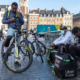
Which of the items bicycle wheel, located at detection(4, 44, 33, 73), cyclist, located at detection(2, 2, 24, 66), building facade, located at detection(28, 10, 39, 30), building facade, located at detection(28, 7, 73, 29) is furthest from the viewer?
building facade, located at detection(28, 7, 73, 29)

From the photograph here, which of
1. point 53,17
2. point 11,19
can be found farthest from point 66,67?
point 53,17

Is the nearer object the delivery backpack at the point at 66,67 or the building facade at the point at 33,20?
the delivery backpack at the point at 66,67

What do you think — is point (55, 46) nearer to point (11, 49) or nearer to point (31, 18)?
point (11, 49)

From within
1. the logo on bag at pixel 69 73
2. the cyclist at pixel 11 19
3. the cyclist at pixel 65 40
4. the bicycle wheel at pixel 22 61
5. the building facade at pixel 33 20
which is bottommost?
the logo on bag at pixel 69 73

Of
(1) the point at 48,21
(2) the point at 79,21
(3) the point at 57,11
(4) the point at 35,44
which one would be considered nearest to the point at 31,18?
(1) the point at 48,21

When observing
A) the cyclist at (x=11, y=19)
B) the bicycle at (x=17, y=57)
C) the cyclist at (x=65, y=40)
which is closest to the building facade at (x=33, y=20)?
the cyclist at (x=65, y=40)

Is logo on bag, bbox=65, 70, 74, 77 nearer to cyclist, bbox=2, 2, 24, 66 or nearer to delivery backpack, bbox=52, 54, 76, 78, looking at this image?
delivery backpack, bbox=52, 54, 76, 78

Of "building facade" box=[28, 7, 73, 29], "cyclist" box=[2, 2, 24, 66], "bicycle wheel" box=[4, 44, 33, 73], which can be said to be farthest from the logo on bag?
"building facade" box=[28, 7, 73, 29]

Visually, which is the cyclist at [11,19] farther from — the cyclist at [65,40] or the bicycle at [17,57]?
the cyclist at [65,40]

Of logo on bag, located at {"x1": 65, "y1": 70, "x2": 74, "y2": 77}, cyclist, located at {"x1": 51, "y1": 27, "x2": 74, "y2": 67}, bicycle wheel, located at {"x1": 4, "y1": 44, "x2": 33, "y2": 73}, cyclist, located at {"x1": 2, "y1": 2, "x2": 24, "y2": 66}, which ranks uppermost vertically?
cyclist, located at {"x1": 2, "y1": 2, "x2": 24, "y2": 66}

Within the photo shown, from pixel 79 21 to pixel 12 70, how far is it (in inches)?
3470

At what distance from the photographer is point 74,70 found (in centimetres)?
365

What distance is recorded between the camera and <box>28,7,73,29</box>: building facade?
76.7 metres

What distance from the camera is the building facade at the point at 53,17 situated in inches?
3019
